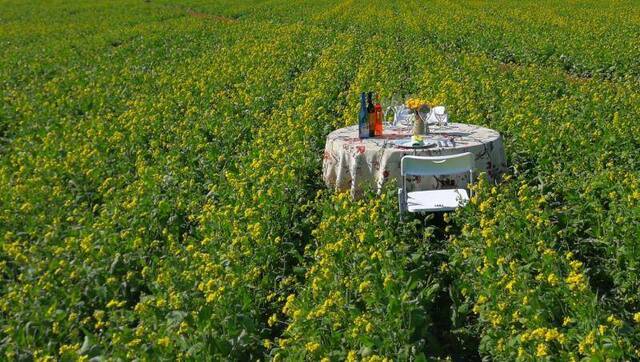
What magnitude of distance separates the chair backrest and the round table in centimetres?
39

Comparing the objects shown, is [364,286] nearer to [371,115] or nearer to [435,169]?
[435,169]

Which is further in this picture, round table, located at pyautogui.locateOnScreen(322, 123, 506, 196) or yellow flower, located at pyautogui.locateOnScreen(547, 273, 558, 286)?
round table, located at pyautogui.locateOnScreen(322, 123, 506, 196)

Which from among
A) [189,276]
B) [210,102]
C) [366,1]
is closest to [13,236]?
[189,276]

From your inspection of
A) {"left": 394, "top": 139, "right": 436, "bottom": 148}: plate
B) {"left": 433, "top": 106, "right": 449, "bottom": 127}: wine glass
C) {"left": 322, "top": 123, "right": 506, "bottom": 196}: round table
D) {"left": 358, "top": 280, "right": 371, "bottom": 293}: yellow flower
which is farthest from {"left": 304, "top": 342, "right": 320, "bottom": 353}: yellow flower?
{"left": 433, "top": 106, "right": 449, "bottom": 127}: wine glass

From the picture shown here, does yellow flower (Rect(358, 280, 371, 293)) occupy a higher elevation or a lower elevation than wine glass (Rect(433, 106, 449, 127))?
lower

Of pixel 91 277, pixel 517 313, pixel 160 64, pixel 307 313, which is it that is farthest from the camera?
pixel 160 64

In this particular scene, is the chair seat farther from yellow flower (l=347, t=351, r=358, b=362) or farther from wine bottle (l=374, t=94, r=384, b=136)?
yellow flower (l=347, t=351, r=358, b=362)

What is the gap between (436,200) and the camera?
5.95m

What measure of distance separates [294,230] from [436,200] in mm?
1241

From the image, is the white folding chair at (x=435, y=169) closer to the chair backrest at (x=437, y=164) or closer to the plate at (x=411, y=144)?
the chair backrest at (x=437, y=164)

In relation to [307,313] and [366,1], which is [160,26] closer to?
[366,1]

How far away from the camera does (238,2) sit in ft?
127

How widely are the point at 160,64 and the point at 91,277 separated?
42.7 ft

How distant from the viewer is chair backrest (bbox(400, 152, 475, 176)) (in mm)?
5633
